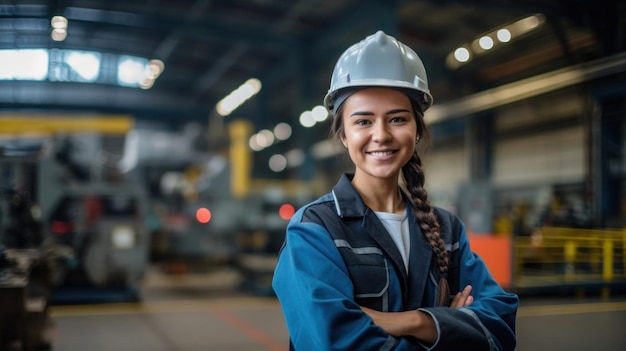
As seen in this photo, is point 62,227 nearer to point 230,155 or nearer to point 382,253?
point 230,155

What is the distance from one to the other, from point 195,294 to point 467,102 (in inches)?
261

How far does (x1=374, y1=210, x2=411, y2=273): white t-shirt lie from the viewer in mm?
1539

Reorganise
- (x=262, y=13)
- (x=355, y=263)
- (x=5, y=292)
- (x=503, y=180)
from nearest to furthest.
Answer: (x=355, y=263)
(x=5, y=292)
(x=262, y=13)
(x=503, y=180)

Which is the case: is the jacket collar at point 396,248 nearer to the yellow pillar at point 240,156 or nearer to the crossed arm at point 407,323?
the crossed arm at point 407,323

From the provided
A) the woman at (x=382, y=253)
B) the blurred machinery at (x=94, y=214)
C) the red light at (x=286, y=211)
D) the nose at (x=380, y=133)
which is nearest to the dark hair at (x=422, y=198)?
the woman at (x=382, y=253)

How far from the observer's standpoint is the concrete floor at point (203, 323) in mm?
3713

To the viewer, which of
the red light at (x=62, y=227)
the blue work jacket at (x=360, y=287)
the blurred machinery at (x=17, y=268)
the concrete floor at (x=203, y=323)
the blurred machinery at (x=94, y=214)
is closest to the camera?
the blue work jacket at (x=360, y=287)

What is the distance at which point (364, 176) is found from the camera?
1.59 m

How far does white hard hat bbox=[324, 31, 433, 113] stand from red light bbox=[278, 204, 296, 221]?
26.9 ft

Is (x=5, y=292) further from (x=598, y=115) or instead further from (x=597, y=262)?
(x=597, y=262)

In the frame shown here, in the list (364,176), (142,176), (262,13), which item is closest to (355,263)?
(364,176)

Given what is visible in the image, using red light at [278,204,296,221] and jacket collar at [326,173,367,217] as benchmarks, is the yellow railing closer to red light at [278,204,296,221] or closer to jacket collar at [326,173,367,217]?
red light at [278,204,296,221]

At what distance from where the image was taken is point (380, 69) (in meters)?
1.50

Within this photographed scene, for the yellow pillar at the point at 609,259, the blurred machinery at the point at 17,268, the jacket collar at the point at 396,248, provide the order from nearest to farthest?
the jacket collar at the point at 396,248 → the blurred machinery at the point at 17,268 → the yellow pillar at the point at 609,259
